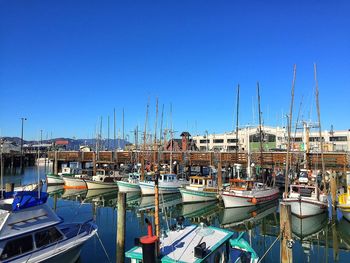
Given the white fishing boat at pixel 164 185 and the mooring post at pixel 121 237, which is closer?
the mooring post at pixel 121 237

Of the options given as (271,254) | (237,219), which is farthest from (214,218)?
(271,254)

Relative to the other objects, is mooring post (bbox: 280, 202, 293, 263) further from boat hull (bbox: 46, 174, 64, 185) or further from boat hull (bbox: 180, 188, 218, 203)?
boat hull (bbox: 46, 174, 64, 185)

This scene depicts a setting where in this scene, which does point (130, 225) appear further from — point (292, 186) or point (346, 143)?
point (346, 143)

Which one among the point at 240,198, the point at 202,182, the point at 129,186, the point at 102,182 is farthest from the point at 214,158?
the point at 240,198

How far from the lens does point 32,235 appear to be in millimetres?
14289

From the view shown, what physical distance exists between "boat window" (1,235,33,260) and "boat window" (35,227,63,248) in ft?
1.37

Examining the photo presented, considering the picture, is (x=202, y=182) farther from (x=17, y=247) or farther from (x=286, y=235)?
(x=17, y=247)

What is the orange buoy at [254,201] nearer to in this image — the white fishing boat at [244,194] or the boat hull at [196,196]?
the white fishing boat at [244,194]

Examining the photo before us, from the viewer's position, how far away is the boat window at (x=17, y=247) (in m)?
13.2

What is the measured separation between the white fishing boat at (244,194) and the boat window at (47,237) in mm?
21733

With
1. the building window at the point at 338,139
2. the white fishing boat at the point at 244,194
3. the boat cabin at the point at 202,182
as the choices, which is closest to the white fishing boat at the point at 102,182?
the boat cabin at the point at 202,182

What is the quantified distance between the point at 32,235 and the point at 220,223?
716 inches

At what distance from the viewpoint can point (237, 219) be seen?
2986 centimetres

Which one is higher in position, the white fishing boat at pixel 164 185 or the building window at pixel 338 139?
the building window at pixel 338 139
